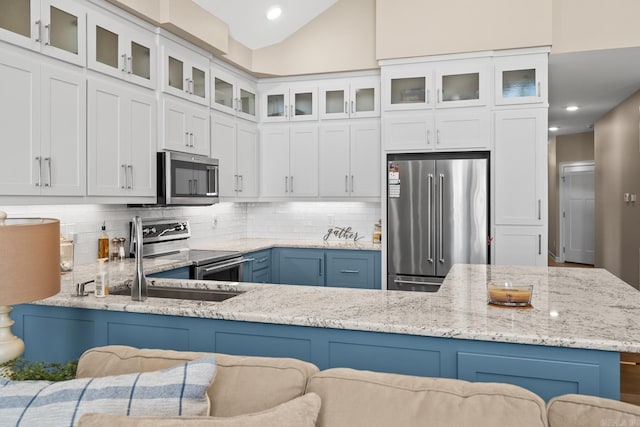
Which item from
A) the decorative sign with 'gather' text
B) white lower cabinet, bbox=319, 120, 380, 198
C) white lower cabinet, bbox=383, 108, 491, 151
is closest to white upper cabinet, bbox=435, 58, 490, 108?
white lower cabinet, bbox=383, 108, 491, 151

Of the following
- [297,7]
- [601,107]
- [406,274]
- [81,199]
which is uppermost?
[297,7]

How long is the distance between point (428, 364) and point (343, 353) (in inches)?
12.2

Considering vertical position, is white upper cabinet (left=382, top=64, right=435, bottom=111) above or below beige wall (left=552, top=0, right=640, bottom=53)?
below

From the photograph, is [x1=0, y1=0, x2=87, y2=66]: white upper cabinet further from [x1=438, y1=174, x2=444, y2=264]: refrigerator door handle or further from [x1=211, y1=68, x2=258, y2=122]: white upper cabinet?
[x1=438, y1=174, x2=444, y2=264]: refrigerator door handle

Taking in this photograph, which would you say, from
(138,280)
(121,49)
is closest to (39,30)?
(121,49)

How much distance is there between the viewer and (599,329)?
5.22 ft

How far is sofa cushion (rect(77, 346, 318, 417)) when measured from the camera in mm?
1188

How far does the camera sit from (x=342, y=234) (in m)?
5.40

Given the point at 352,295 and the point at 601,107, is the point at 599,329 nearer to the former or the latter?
the point at 352,295

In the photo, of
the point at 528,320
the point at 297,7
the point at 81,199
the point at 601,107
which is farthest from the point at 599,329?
the point at 601,107

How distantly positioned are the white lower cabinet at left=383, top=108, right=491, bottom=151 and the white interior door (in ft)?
20.3

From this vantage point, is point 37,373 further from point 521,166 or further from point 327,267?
point 521,166

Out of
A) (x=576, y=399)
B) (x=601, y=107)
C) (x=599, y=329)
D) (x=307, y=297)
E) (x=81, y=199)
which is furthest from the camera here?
(x=601, y=107)

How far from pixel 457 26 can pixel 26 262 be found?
4.02 meters
